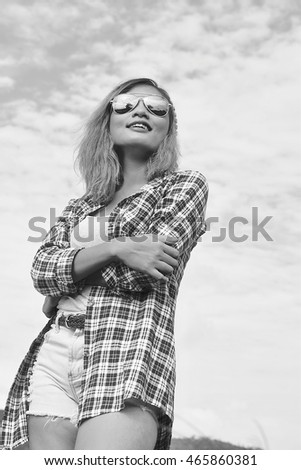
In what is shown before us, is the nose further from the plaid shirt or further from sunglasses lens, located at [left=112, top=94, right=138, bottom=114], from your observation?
the plaid shirt

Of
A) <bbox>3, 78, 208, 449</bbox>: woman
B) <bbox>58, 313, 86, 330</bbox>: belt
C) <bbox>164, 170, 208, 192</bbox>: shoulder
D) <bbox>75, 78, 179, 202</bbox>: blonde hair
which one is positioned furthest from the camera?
<bbox>75, 78, 179, 202</bbox>: blonde hair

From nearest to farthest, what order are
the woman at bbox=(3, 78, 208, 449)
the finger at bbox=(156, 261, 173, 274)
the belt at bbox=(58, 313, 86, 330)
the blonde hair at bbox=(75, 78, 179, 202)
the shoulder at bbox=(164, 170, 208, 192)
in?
the woman at bbox=(3, 78, 208, 449) → the finger at bbox=(156, 261, 173, 274) → the belt at bbox=(58, 313, 86, 330) → the shoulder at bbox=(164, 170, 208, 192) → the blonde hair at bbox=(75, 78, 179, 202)

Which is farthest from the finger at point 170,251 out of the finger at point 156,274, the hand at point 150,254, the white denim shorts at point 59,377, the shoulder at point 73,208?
the shoulder at point 73,208

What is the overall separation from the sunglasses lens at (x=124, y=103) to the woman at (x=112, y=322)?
7.1 inches

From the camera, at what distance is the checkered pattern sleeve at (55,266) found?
3.02 m

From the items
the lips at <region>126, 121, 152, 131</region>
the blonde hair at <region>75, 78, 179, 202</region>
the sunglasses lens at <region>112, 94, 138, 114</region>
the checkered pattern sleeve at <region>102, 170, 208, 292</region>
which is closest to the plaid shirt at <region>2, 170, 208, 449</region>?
the checkered pattern sleeve at <region>102, 170, 208, 292</region>

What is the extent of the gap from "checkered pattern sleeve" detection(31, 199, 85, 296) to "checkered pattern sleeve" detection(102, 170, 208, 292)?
0.19 m

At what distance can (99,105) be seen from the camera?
378 cm

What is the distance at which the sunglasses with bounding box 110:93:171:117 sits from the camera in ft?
11.6

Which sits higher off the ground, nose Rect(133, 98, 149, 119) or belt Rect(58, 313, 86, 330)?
nose Rect(133, 98, 149, 119)

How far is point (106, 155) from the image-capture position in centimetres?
361

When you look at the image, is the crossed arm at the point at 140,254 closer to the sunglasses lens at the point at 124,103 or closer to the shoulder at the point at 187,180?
the shoulder at the point at 187,180
